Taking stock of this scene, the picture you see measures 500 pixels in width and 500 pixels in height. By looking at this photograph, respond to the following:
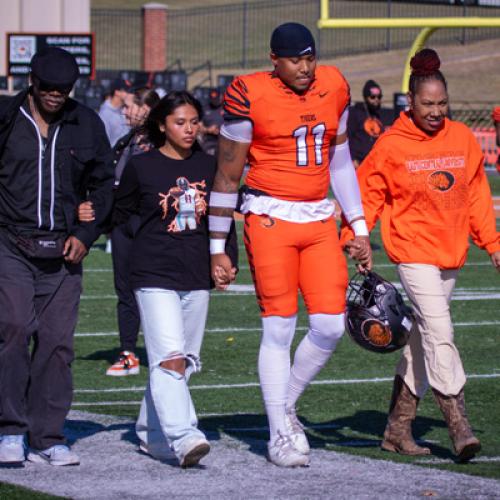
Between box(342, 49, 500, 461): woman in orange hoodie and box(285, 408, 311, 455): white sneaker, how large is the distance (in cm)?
61

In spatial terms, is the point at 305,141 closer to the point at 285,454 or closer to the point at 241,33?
the point at 285,454

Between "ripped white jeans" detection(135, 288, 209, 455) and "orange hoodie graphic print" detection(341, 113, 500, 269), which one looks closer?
"ripped white jeans" detection(135, 288, 209, 455)

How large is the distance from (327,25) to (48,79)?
17.8 meters

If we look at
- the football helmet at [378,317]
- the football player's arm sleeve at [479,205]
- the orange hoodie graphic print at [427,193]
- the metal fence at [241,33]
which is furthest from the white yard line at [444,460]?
the metal fence at [241,33]

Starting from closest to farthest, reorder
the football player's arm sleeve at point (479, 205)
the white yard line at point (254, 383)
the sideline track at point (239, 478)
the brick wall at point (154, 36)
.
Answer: the sideline track at point (239, 478)
the football player's arm sleeve at point (479, 205)
the white yard line at point (254, 383)
the brick wall at point (154, 36)

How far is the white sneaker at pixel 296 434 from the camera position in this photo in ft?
21.7

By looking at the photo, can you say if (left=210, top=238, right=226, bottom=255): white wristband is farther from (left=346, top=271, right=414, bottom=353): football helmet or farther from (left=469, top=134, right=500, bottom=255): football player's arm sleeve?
(left=469, top=134, right=500, bottom=255): football player's arm sleeve

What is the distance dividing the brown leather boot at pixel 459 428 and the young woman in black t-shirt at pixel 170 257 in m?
1.20

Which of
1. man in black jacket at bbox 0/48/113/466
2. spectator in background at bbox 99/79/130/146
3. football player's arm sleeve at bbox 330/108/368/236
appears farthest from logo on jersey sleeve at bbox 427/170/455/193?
spectator in background at bbox 99/79/130/146

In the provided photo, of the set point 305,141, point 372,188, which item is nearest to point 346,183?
point 372,188

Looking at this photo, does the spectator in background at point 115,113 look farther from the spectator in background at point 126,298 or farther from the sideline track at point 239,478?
the sideline track at point 239,478

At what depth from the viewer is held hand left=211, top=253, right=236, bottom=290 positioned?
6699 mm

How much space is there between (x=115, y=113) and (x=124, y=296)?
18.0 ft

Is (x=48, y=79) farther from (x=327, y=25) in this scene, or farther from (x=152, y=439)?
(x=327, y=25)
